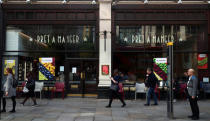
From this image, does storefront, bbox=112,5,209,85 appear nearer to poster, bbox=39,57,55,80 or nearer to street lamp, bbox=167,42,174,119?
poster, bbox=39,57,55,80

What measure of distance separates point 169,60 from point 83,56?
22.8 feet

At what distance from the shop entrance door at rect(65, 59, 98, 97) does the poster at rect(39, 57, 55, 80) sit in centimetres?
85

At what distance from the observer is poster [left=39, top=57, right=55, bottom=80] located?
15709 millimetres

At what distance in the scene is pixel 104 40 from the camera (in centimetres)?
1541

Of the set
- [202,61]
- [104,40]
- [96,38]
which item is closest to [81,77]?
[96,38]

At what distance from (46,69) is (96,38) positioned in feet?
11.1

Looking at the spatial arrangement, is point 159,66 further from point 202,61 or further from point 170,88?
point 170,88

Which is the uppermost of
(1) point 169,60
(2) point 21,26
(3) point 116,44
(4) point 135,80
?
(2) point 21,26

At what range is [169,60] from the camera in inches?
386

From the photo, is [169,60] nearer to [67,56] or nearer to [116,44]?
[116,44]

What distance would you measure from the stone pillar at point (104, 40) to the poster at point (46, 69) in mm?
2807

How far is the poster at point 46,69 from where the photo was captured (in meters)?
15.7

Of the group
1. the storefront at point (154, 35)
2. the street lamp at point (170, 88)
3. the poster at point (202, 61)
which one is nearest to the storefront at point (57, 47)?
the storefront at point (154, 35)

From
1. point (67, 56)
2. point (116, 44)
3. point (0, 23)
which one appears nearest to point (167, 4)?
point (116, 44)
